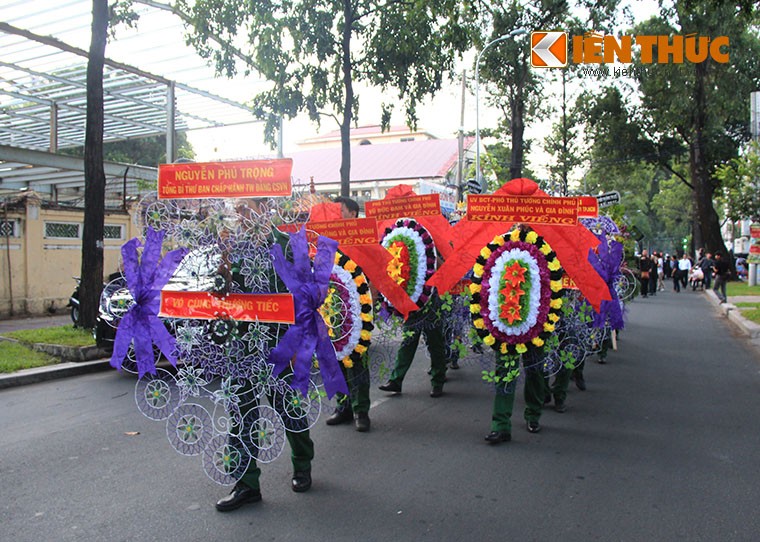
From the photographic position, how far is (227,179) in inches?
163

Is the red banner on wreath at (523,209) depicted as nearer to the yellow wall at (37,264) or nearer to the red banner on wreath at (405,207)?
the red banner on wreath at (405,207)

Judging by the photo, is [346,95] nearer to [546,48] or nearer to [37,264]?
[546,48]

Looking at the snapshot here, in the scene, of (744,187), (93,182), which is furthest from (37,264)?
(744,187)

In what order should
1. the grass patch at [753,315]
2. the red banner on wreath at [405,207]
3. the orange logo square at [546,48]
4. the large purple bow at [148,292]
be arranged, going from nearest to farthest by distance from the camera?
1. the large purple bow at [148,292]
2. the red banner on wreath at [405,207]
3. the grass patch at [753,315]
4. the orange logo square at [546,48]

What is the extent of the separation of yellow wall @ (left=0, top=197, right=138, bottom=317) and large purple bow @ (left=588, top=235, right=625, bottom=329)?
1218cm

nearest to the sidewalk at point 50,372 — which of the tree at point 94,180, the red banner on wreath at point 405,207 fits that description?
the tree at point 94,180

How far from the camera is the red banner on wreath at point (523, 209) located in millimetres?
5664

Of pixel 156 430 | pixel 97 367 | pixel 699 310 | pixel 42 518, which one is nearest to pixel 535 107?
pixel 699 310

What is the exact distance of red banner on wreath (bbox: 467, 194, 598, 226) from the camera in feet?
18.6

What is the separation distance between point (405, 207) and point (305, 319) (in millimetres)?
3356

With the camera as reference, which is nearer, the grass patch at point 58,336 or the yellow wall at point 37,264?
the grass patch at point 58,336

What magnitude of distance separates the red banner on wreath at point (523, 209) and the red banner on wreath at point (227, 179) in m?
2.09

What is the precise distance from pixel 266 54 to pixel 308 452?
952 cm

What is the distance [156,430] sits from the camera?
20.0ft
